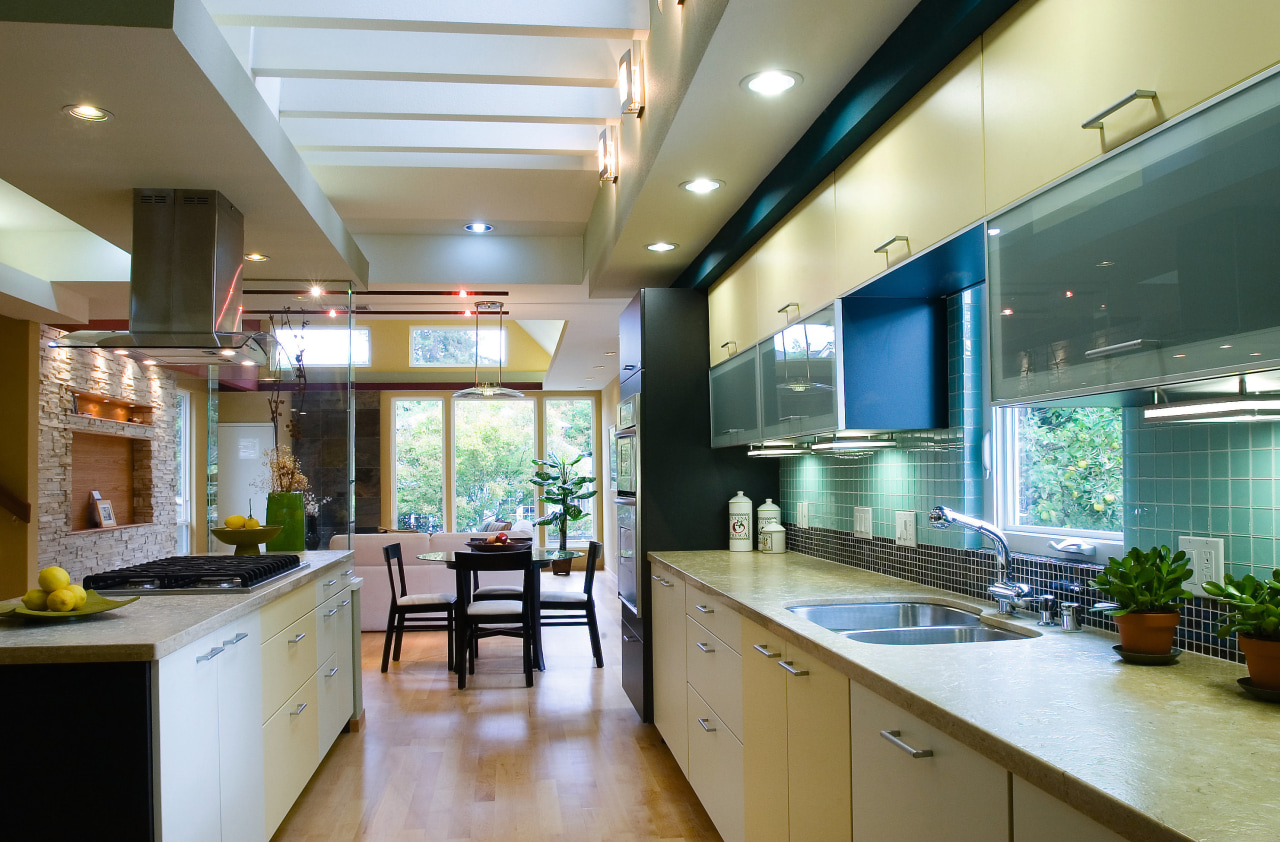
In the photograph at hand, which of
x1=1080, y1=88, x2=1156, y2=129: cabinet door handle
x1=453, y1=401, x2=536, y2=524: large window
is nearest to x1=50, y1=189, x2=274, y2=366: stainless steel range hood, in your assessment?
x1=1080, y1=88, x2=1156, y2=129: cabinet door handle

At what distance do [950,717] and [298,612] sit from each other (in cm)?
275

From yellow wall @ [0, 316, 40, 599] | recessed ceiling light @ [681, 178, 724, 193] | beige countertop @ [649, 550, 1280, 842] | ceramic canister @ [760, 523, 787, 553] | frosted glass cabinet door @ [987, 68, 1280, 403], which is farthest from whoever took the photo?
yellow wall @ [0, 316, 40, 599]

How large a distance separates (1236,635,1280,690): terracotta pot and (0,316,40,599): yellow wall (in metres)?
7.42

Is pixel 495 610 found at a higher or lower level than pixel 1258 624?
lower

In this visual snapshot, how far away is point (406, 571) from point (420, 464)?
15.5ft

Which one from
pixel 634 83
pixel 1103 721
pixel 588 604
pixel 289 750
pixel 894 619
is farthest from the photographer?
pixel 588 604

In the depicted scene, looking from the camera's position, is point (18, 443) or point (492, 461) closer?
point (18, 443)

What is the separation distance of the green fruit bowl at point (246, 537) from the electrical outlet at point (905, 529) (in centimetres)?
260

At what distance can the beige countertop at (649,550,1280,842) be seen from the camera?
95cm

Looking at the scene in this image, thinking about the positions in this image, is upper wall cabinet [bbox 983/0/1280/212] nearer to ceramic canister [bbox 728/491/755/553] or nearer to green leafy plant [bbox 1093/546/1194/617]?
green leafy plant [bbox 1093/546/1194/617]

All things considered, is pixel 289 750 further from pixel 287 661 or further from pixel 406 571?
pixel 406 571

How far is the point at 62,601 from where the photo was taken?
90.9 inches

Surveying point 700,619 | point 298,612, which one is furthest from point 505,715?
point 700,619

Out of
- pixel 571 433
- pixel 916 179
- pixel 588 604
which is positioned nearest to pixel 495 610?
pixel 588 604
